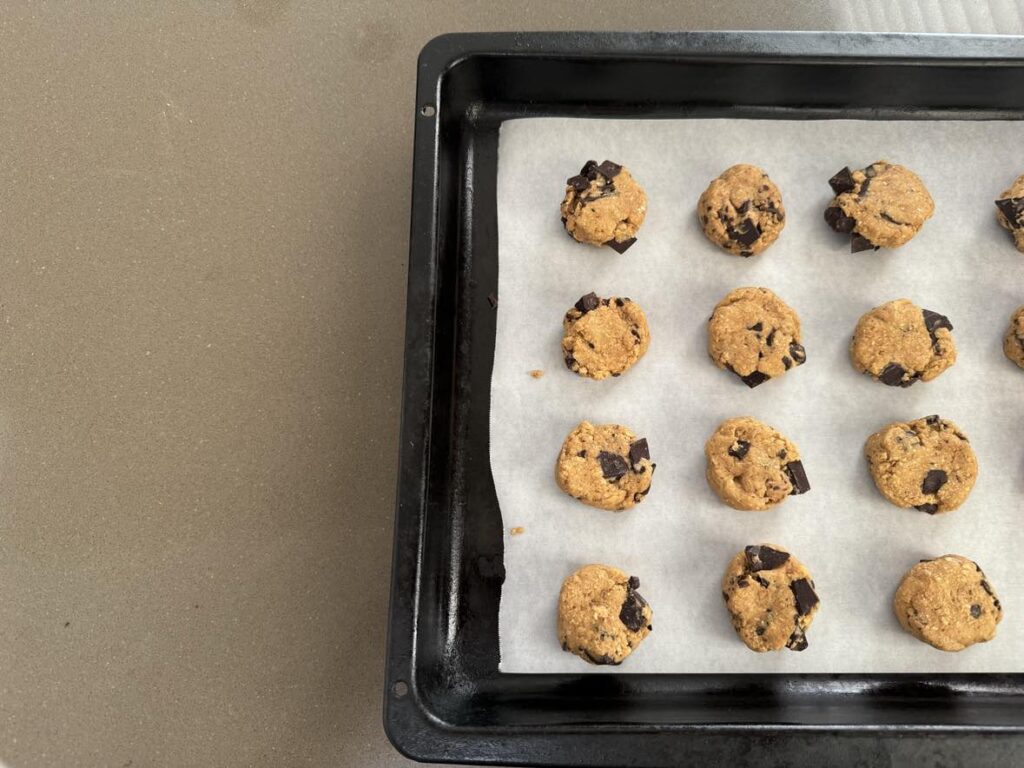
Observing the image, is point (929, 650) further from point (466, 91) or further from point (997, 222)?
point (466, 91)

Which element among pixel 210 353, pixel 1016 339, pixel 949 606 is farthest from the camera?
pixel 210 353

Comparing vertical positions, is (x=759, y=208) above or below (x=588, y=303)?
above

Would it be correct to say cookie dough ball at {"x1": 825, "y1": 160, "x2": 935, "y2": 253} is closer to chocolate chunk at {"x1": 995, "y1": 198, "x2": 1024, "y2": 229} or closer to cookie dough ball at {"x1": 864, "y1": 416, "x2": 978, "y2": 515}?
chocolate chunk at {"x1": 995, "y1": 198, "x2": 1024, "y2": 229}

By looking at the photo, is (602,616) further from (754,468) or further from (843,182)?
(843,182)

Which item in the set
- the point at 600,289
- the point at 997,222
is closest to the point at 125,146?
the point at 600,289

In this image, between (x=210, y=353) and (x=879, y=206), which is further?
(x=210, y=353)

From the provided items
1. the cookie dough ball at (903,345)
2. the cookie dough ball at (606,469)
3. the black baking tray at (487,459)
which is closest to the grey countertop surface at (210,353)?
the black baking tray at (487,459)

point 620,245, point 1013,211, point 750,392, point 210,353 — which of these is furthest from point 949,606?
point 210,353

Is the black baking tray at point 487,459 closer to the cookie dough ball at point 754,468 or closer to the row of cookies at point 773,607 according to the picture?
the row of cookies at point 773,607
